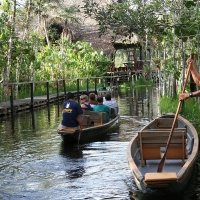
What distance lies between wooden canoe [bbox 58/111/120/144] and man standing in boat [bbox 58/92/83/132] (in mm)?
184

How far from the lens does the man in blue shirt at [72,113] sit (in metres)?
11.4

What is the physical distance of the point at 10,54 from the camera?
20.1 meters

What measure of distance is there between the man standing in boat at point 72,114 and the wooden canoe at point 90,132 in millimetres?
184

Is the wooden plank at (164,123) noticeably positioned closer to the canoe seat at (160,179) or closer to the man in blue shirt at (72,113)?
the man in blue shirt at (72,113)

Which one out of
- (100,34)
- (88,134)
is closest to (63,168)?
(88,134)

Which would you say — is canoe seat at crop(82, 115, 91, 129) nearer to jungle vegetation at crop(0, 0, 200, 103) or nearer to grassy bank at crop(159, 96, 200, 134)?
jungle vegetation at crop(0, 0, 200, 103)

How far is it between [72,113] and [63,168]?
2.30m

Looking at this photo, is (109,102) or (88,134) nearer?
(88,134)

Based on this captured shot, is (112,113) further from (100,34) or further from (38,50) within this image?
(38,50)

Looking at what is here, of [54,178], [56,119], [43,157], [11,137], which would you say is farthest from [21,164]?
[56,119]

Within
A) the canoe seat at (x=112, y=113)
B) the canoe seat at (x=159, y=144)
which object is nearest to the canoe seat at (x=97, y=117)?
the canoe seat at (x=112, y=113)

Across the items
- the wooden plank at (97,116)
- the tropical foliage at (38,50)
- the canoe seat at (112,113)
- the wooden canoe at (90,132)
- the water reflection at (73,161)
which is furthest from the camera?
the tropical foliage at (38,50)

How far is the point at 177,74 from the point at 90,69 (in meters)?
21.6

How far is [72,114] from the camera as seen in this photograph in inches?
450
